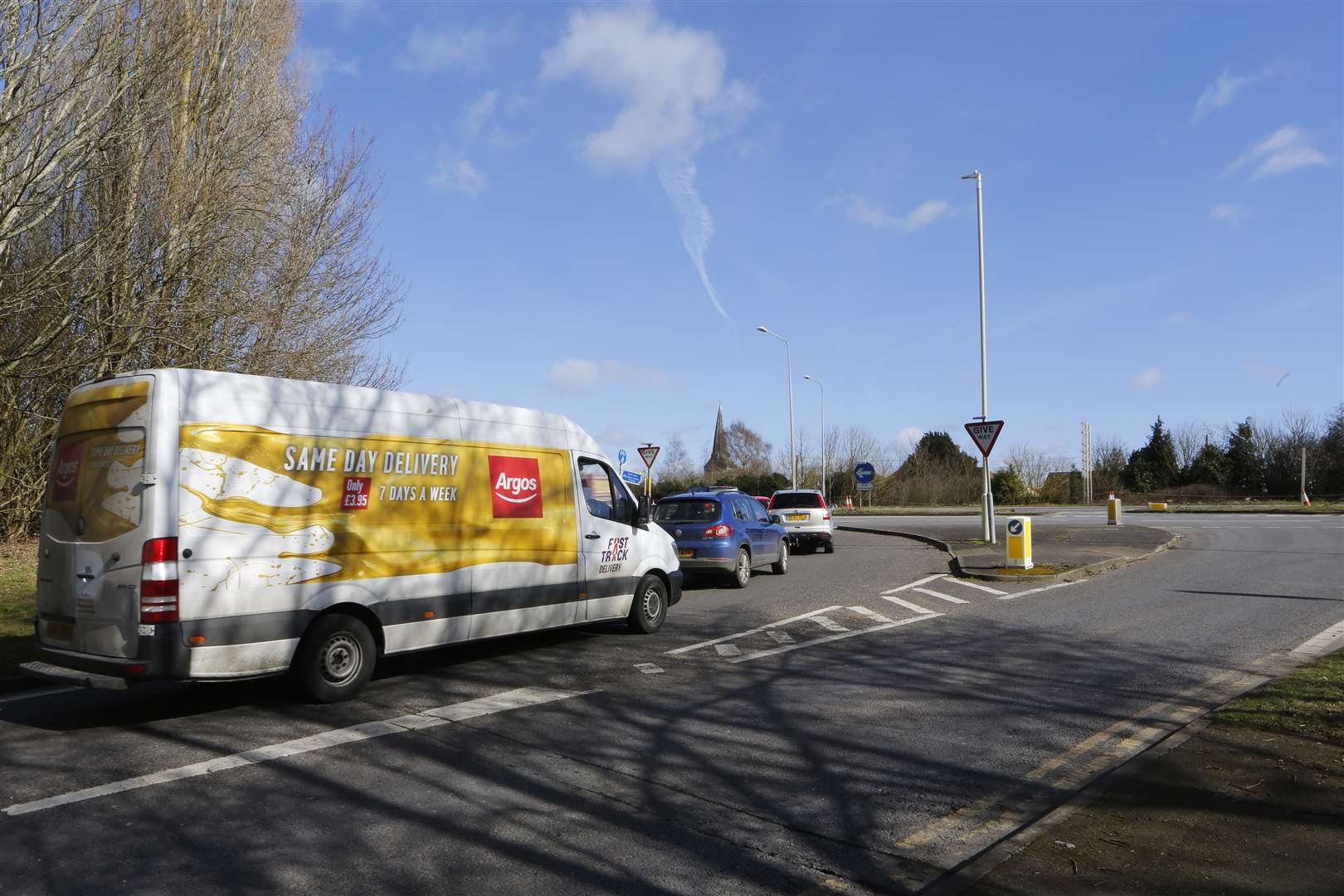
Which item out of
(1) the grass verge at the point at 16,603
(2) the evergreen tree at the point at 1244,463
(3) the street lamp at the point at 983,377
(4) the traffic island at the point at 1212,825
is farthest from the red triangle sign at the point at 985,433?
(2) the evergreen tree at the point at 1244,463

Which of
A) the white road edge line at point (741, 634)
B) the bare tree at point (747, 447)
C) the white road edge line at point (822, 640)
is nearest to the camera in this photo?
the white road edge line at point (822, 640)

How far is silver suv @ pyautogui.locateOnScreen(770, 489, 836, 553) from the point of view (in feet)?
77.4

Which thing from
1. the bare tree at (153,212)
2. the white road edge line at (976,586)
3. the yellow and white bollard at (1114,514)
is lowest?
the white road edge line at (976,586)

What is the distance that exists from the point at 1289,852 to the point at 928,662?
15.7ft

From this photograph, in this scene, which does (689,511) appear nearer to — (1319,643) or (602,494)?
(602,494)

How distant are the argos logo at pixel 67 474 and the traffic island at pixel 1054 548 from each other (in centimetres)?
1350

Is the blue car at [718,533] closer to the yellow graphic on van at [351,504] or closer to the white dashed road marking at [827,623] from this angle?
the white dashed road marking at [827,623]

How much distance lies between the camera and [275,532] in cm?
720

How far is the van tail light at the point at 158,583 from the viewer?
21.4 ft

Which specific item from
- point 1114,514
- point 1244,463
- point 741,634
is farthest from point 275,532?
point 1244,463

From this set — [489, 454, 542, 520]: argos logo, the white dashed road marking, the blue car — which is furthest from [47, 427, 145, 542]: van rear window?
the blue car

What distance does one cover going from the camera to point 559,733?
6.54m

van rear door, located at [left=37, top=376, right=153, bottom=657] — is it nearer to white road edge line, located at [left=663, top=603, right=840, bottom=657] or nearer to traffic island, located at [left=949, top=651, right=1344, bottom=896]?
white road edge line, located at [left=663, top=603, right=840, bottom=657]

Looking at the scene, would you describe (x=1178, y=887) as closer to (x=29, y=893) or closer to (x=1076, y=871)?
(x=1076, y=871)
